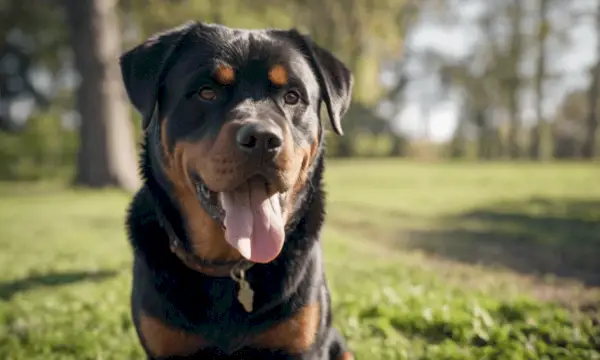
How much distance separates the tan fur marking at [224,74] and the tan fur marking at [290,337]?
1.21 m

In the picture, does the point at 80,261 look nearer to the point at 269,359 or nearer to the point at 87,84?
the point at 269,359

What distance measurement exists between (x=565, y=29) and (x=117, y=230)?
25869 mm

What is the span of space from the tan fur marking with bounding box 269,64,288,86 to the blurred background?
3.19 ft

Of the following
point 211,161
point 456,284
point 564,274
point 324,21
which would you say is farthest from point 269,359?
point 324,21

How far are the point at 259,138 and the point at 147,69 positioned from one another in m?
0.84

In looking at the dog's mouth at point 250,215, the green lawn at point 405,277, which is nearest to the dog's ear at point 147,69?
the dog's mouth at point 250,215

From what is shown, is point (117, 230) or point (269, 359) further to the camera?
point (117, 230)

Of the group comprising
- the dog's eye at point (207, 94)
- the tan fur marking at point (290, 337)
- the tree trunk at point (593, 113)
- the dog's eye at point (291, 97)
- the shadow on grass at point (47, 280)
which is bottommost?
the tree trunk at point (593, 113)

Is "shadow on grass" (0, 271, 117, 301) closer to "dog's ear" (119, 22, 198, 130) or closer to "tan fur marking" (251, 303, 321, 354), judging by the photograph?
"dog's ear" (119, 22, 198, 130)

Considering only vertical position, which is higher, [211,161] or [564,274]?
[211,161]

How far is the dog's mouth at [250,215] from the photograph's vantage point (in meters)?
2.71

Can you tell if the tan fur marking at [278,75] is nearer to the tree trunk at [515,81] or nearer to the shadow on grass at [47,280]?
the shadow on grass at [47,280]

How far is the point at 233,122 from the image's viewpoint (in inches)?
106

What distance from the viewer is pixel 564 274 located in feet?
20.7
